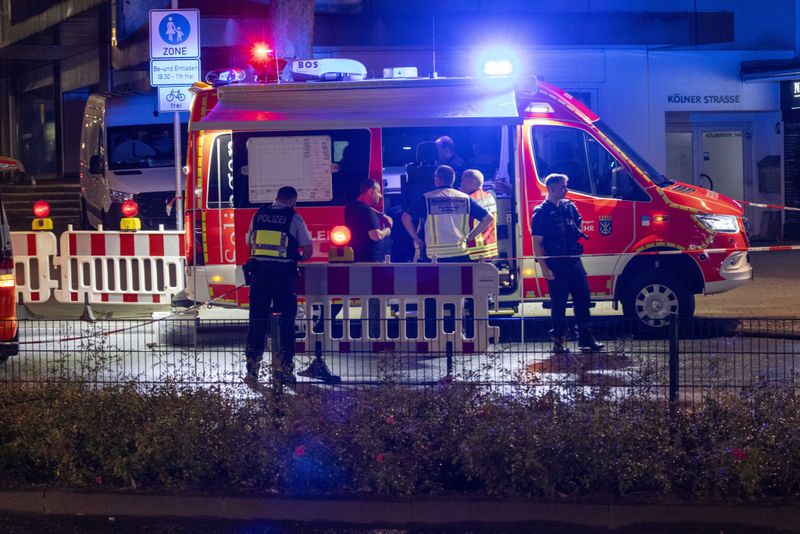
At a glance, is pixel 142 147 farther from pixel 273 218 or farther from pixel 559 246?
pixel 273 218

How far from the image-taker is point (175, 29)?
54.2 ft

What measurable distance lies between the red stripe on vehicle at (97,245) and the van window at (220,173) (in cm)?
317

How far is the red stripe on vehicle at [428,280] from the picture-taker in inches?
400

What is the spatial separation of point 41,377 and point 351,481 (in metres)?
2.62

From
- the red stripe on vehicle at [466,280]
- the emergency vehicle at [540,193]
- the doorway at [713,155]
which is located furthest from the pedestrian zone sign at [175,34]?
the doorway at [713,155]

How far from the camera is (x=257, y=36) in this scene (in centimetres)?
2323

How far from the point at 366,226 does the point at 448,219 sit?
2.81 ft

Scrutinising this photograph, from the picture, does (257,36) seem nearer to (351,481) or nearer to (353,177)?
(353,177)

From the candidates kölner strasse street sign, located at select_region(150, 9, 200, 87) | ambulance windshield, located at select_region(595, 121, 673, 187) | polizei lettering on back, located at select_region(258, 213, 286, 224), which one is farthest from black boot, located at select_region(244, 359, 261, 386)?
kölner strasse street sign, located at select_region(150, 9, 200, 87)

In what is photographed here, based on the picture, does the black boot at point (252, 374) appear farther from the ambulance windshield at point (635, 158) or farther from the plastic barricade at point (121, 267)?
the plastic barricade at point (121, 267)

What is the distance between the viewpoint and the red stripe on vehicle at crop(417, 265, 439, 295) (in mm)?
10164

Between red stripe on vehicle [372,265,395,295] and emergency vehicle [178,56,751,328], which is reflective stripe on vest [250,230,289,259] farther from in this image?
emergency vehicle [178,56,751,328]

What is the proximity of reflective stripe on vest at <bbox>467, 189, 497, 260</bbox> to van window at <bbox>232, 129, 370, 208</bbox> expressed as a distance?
1.40m

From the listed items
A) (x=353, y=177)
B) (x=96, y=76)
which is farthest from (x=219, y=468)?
(x=96, y=76)
